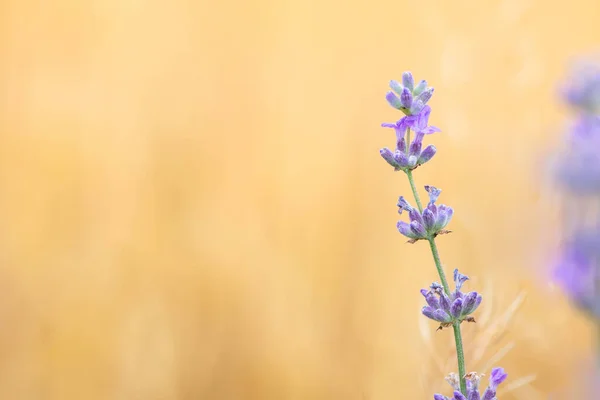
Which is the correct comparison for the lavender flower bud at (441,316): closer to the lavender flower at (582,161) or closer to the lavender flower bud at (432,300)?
the lavender flower bud at (432,300)

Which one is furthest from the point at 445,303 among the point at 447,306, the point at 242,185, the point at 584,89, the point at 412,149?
the point at 242,185

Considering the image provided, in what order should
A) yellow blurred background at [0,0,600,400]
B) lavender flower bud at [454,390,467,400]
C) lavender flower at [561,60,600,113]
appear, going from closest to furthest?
lavender flower bud at [454,390,467,400]
lavender flower at [561,60,600,113]
yellow blurred background at [0,0,600,400]

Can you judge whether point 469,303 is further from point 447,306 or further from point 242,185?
point 242,185

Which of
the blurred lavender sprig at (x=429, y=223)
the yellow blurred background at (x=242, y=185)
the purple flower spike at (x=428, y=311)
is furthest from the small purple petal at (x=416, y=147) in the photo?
the yellow blurred background at (x=242, y=185)

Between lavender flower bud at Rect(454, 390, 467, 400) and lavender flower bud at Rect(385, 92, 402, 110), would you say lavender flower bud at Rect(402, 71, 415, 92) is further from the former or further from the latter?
lavender flower bud at Rect(454, 390, 467, 400)

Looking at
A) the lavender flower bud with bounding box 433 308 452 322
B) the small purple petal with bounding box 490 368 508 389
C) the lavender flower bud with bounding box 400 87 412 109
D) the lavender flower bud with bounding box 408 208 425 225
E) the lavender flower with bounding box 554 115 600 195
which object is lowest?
the small purple petal with bounding box 490 368 508 389

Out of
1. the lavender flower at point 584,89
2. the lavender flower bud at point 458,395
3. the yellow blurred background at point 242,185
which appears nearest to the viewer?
the lavender flower bud at point 458,395

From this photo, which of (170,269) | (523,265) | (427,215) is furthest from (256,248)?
(427,215)

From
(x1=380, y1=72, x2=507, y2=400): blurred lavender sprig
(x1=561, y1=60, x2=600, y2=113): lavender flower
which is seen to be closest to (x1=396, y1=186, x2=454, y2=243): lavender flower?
(x1=380, y1=72, x2=507, y2=400): blurred lavender sprig

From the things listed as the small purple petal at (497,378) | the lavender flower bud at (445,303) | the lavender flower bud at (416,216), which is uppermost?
the lavender flower bud at (416,216)

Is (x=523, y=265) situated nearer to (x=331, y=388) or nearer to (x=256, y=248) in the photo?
(x=331, y=388)
